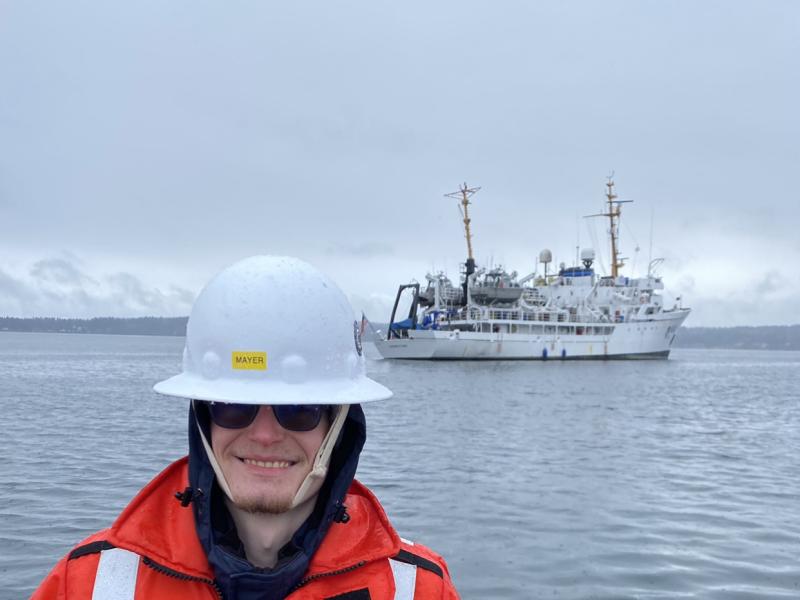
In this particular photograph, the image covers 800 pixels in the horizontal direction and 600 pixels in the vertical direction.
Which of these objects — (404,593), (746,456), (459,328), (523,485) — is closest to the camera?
(404,593)

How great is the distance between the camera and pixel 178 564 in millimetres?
1925

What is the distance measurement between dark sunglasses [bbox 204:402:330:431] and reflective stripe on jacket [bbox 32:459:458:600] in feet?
0.63

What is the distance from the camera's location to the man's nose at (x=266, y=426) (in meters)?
2.12

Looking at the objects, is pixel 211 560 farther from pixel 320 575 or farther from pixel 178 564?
pixel 320 575

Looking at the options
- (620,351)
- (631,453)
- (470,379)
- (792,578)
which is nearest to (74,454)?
(631,453)

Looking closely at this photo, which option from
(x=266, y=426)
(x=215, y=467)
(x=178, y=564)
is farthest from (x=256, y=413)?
(x=178, y=564)

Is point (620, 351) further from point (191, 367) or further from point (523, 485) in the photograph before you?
point (191, 367)

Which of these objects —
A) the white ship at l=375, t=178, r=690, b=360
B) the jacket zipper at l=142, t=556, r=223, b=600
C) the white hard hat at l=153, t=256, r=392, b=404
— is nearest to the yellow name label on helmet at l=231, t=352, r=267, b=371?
the white hard hat at l=153, t=256, r=392, b=404

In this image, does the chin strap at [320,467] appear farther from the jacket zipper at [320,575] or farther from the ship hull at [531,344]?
the ship hull at [531,344]

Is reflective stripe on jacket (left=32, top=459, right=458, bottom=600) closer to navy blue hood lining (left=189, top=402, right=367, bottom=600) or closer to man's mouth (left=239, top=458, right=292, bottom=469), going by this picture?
navy blue hood lining (left=189, top=402, right=367, bottom=600)

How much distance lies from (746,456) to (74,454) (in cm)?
1537

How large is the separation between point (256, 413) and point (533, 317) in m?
68.0

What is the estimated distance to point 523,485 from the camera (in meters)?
14.2

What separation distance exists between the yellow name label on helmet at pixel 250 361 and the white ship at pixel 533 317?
195 feet
